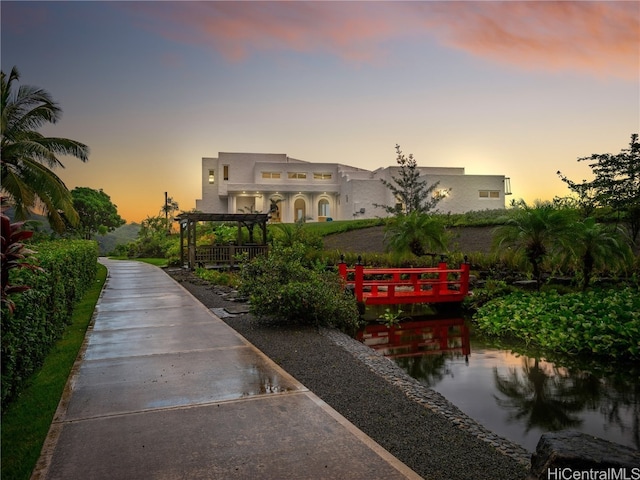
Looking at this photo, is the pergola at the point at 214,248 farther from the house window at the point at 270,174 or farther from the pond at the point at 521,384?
the house window at the point at 270,174

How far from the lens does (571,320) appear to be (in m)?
9.42

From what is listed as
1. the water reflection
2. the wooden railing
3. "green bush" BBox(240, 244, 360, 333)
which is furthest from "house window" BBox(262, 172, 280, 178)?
the water reflection

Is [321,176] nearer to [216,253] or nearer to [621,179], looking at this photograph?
[216,253]

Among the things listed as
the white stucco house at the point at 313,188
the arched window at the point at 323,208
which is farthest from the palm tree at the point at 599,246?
the arched window at the point at 323,208

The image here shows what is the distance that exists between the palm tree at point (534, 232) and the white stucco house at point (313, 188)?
2664 cm

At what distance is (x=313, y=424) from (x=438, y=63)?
58.4ft

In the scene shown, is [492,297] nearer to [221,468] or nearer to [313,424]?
[313,424]

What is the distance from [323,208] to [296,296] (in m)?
37.5

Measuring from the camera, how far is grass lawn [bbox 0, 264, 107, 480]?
3299mm

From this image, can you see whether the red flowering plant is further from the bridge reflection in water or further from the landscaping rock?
the bridge reflection in water

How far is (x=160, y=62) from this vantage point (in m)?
17.8

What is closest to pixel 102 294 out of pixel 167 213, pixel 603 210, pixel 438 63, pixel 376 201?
pixel 438 63

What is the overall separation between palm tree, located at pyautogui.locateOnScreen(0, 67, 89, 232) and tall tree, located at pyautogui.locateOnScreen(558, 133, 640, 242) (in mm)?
19284

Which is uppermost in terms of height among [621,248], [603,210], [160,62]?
[160,62]
